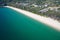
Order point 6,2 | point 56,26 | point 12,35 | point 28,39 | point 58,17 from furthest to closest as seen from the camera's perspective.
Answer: point 6,2, point 58,17, point 56,26, point 12,35, point 28,39

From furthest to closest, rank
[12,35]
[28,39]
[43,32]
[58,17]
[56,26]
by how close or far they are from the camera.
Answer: [58,17], [56,26], [43,32], [12,35], [28,39]

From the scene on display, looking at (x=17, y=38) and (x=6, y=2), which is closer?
(x=17, y=38)

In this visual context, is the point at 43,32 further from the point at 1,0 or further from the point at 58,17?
the point at 1,0

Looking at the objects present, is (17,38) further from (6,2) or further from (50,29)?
(6,2)

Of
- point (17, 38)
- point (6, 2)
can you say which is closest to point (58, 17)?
point (17, 38)

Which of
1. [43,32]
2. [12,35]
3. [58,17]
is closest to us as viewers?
[12,35]

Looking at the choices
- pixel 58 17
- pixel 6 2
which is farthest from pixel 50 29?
pixel 6 2

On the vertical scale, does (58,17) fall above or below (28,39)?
below

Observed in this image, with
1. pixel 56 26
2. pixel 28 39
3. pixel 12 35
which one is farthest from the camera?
pixel 56 26

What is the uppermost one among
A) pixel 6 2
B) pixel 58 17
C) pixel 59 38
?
pixel 59 38
